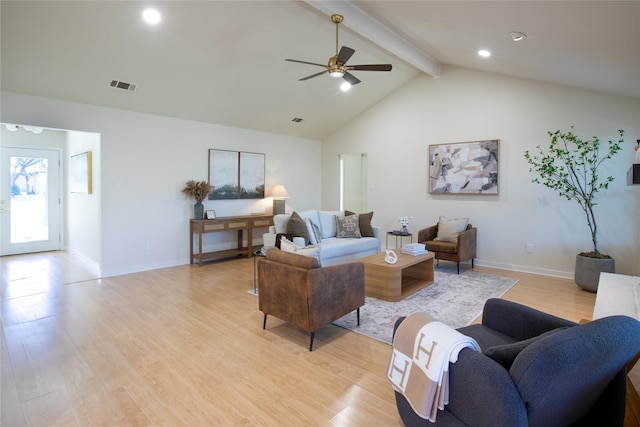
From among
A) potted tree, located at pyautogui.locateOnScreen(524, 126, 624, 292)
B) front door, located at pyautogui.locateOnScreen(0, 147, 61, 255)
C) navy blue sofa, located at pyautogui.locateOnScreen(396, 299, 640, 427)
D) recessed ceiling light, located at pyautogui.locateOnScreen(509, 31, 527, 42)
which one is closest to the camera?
navy blue sofa, located at pyautogui.locateOnScreen(396, 299, 640, 427)

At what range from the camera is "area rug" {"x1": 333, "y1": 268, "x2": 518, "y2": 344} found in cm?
326

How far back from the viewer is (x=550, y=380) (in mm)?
1188

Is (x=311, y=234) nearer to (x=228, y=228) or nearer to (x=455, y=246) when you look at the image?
(x=228, y=228)

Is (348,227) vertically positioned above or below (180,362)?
above

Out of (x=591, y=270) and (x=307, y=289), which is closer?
(x=307, y=289)

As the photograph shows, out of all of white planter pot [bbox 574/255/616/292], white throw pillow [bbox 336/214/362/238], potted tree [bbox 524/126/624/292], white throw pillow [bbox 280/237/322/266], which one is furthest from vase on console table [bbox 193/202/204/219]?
white planter pot [bbox 574/255/616/292]

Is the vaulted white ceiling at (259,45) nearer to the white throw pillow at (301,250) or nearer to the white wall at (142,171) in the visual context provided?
the white wall at (142,171)

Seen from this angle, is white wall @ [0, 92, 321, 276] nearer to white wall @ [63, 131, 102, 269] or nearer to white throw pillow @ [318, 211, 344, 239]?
white wall @ [63, 131, 102, 269]

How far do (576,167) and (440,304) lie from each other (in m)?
3.12

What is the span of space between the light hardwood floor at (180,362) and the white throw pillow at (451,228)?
125 cm

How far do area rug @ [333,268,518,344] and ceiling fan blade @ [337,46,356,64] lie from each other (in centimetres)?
272

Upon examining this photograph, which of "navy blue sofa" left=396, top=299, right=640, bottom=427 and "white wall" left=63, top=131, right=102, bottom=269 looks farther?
"white wall" left=63, top=131, right=102, bottom=269

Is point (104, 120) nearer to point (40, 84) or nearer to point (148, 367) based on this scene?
point (40, 84)

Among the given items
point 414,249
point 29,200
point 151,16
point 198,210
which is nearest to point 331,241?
point 414,249
